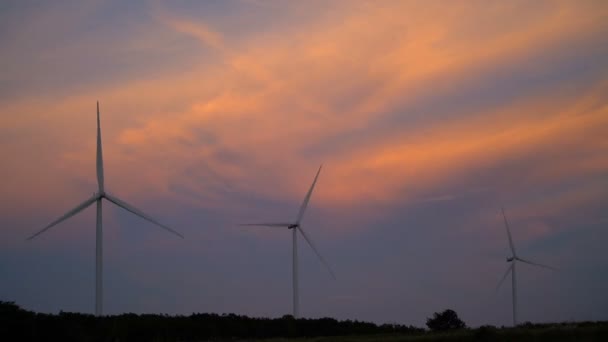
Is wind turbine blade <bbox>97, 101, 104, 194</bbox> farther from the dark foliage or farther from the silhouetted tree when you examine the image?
the silhouetted tree

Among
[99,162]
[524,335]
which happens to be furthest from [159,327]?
[524,335]

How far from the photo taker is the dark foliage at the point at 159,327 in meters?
69.6

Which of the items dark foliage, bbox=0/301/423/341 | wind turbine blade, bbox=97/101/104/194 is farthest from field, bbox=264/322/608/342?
wind turbine blade, bbox=97/101/104/194

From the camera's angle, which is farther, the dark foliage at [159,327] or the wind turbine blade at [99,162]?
the wind turbine blade at [99,162]

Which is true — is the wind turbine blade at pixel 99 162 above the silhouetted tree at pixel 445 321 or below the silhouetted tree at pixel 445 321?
above

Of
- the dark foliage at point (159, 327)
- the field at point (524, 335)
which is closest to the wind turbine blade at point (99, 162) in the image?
the dark foliage at point (159, 327)

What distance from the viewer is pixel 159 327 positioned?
282 feet

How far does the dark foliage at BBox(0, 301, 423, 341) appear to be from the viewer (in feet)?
228

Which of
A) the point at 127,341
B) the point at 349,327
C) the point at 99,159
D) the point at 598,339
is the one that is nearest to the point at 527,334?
the point at 598,339

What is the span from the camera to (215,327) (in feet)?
305

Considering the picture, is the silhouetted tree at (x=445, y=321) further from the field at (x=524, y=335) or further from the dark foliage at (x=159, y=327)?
the field at (x=524, y=335)

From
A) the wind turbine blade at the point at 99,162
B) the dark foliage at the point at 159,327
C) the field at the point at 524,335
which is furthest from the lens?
the wind turbine blade at the point at 99,162

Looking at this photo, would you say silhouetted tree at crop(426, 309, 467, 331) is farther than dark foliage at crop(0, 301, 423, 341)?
Yes

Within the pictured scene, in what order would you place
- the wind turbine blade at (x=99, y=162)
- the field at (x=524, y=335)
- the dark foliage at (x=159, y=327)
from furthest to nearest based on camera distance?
the wind turbine blade at (x=99, y=162)
the dark foliage at (x=159, y=327)
the field at (x=524, y=335)
